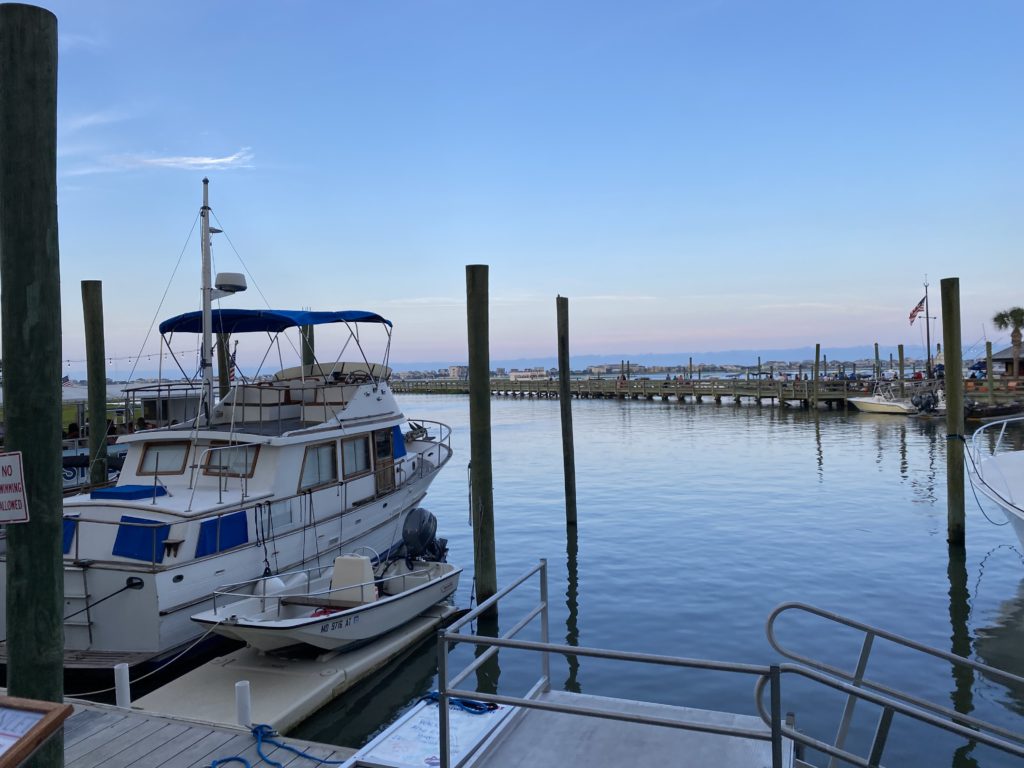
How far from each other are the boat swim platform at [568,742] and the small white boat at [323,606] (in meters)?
4.26

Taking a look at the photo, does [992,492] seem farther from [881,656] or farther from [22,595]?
[22,595]

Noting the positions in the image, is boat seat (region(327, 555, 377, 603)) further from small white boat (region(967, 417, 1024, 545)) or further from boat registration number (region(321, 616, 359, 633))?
small white boat (region(967, 417, 1024, 545))

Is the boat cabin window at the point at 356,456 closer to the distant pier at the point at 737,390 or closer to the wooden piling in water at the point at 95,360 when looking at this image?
the wooden piling in water at the point at 95,360

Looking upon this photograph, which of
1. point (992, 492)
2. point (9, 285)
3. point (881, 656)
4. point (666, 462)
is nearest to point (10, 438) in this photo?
point (9, 285)

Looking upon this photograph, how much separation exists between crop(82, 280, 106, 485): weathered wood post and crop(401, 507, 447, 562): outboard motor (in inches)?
294

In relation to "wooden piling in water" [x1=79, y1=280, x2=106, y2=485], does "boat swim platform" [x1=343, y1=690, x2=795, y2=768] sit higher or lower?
lower

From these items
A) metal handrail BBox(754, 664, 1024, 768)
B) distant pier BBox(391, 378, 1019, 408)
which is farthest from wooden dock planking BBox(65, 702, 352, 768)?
distant pier BBox(391, 378, 1019, 408)

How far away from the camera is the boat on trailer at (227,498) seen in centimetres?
1055

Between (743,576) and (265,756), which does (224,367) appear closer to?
(743,576)

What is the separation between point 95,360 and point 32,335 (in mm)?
13874

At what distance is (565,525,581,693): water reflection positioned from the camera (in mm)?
11383

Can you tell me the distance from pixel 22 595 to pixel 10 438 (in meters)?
0.92

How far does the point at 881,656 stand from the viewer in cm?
1140

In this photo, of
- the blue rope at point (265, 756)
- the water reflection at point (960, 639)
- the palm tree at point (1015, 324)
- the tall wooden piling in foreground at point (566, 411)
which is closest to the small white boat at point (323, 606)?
the blue rope at point (265, 756)
